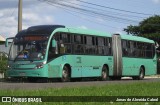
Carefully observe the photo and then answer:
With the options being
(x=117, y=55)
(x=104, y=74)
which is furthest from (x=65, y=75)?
(x=117, y=55)

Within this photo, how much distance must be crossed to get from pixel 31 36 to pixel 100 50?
5548 millimetres

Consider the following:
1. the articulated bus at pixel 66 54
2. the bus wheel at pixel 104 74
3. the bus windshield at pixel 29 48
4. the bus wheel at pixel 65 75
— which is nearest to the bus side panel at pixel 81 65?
the articulated bus at pixel 66 54

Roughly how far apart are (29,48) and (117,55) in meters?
7.86

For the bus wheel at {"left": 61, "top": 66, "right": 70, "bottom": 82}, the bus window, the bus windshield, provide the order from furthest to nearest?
the bus window → the bus wheel at {"left": 61, "top": 66, "right": 70, "bottom": 82} → the bus windshield

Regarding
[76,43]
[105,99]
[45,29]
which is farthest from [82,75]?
[105,99]

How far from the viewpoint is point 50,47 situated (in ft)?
77.9

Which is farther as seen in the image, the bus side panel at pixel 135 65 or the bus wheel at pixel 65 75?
the bus side panel at pixel 135 65

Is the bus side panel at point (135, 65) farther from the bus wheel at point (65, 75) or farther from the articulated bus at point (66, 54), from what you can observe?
the bus wheel at point (65, 75)

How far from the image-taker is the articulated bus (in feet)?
77.5

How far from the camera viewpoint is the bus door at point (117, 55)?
2970 centimetres

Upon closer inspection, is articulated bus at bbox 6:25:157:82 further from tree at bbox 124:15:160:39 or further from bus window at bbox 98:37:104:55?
tree at bbox 124:15:160:39

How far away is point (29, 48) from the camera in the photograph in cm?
2384

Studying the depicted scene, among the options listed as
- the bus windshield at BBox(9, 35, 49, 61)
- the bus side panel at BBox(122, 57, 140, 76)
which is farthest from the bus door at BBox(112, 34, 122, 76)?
the bus windshield at BBox(9, 35, 49, 61)

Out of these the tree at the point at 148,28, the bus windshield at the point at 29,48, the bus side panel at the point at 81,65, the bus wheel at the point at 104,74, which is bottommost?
the bus wheel at the point at 104,74
